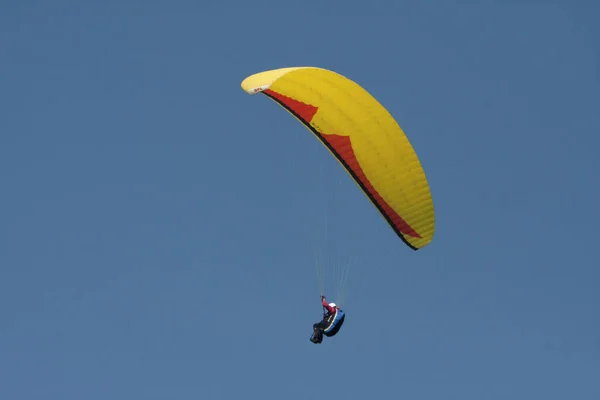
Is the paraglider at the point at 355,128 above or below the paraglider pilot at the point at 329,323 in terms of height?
above

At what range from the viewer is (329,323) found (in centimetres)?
6638

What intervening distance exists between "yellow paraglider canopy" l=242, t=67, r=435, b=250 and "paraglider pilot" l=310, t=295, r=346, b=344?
362 centimetres

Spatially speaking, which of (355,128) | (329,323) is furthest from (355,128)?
(329,323)

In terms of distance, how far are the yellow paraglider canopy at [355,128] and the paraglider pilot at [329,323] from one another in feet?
11.9

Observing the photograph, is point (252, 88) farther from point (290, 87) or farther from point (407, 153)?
point (407, 153)

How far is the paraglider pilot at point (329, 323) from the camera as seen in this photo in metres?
66.3

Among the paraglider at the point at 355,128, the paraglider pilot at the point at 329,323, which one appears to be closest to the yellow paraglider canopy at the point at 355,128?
the paraglider at the point at 355,128

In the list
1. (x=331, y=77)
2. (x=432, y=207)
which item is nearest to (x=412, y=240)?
(x=432, y=207)

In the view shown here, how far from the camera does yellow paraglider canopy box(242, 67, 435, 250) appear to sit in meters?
65.0

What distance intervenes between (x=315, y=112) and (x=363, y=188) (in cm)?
278

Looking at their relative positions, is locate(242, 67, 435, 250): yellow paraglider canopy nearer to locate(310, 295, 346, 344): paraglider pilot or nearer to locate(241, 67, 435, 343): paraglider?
locate(241, 67, 435, 343): paraglider

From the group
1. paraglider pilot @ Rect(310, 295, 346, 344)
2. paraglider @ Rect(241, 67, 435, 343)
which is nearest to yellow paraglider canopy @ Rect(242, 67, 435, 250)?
paraglider @ Rect(241, 67, 435, 343)

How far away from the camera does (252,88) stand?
64.8 meters

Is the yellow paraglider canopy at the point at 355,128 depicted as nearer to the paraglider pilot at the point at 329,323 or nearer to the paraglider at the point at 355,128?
the paraglider at the point at 355,128
